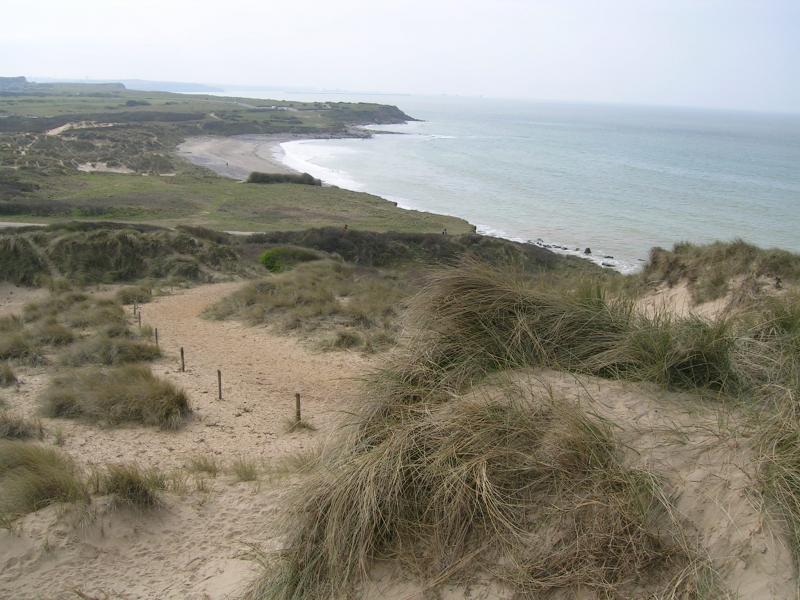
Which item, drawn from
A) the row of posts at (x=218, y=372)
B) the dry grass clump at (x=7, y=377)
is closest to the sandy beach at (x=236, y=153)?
the row of posts at (x=218, y=372)

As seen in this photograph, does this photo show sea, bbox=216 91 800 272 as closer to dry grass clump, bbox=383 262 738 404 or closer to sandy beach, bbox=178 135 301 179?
sandy beach, bbox=178 135 301 179

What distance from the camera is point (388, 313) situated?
16266 millimetres

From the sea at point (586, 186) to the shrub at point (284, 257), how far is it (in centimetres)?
1574

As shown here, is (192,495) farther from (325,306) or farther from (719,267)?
(719,267)

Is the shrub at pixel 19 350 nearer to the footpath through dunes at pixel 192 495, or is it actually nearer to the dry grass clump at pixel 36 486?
the footpath through dunes at pixel 192 495

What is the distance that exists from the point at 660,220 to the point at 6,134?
72061 mm

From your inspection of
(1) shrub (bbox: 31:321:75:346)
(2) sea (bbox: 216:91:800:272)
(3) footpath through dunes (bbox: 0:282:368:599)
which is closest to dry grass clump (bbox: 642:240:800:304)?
(3) footpath through dunes (bbox: 0:282:368:599)

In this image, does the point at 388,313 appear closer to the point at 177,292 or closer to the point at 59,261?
the point at 177,292

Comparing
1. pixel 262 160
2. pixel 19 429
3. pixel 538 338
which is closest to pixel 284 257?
pixel 19 429

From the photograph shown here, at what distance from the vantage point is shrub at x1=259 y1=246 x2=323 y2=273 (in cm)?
2643

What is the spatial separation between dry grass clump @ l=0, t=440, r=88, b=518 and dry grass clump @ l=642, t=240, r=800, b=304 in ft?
38.2

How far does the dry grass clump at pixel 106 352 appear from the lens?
481 inches

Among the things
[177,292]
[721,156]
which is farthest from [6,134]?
[721,156]

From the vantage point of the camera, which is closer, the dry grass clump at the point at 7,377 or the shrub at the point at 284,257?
the dry grass clump at the point at 7,377
